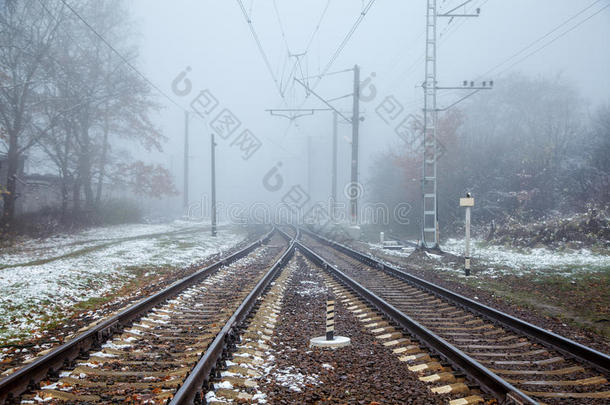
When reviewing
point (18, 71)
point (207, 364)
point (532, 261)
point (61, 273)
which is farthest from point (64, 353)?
point (18, 71)

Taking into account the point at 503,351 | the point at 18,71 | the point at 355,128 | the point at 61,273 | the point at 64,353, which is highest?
the point at 18,71

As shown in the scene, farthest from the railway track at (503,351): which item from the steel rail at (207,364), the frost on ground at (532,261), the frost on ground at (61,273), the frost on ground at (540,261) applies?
the frost on ground at (61,273)

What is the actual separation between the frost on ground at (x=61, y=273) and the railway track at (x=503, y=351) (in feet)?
20.7

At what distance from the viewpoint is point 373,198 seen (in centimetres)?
4497

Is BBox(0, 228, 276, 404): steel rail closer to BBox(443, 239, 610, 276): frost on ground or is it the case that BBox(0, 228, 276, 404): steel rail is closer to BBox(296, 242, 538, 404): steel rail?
BBox(296, 242, 538, 404): steel rail

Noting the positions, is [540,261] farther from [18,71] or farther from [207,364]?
[18,71]

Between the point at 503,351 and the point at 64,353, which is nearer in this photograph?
the point at 64,353

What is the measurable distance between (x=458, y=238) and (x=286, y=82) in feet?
44.0

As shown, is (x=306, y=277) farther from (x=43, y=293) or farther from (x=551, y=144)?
(x=551, y=144)

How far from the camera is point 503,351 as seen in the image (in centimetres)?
607

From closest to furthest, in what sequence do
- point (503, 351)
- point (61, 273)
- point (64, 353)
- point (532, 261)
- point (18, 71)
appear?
point (64, 353), point (503, 351), point (61, 273), point (532, 261), point (18, 71)

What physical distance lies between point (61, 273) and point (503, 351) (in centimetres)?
Result: 1077

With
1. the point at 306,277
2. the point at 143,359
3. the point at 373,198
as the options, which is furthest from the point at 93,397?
the point at 373,198

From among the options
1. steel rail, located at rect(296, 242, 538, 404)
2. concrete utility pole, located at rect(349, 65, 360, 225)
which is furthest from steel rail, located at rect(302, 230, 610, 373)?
concrete utility pole, located at rect(349, 65, 360, 225)
